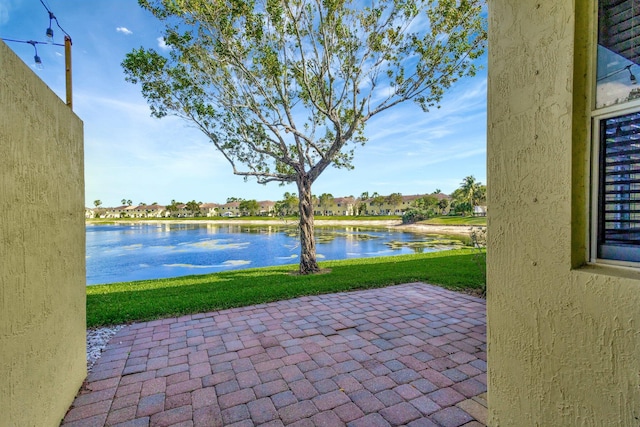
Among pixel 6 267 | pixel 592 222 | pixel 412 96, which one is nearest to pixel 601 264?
pixel 592 222

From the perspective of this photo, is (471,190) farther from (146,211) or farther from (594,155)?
(146,211)

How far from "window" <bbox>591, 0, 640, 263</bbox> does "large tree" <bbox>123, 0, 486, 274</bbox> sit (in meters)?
5.26

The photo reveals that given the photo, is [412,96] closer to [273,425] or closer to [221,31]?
[221,31]

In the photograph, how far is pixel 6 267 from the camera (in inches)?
54.2

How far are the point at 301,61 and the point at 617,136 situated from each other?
241 inches

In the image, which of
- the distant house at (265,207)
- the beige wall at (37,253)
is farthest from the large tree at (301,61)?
the distant house at (265,207)

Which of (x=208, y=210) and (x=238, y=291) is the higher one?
(x=208, y=210)

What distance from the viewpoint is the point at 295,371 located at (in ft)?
8.24

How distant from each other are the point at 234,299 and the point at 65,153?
119 inches

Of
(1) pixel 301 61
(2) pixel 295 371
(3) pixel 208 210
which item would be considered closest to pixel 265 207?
(3) pixel 208 210

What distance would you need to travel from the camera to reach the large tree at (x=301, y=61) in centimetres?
579

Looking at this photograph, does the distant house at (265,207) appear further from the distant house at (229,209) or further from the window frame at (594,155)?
the window frame at (594,155)

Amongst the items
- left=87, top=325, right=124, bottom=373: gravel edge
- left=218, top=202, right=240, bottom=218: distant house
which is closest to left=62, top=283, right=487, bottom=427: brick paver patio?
left=87, top=325, right=124, bottom=373: gravel edge

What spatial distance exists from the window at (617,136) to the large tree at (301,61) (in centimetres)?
526
